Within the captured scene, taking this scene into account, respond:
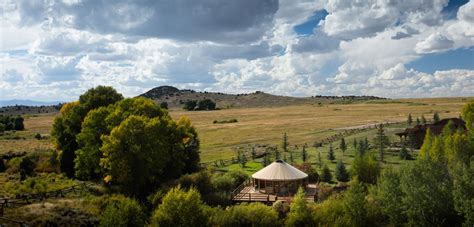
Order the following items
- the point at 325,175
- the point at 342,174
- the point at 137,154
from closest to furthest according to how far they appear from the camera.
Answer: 1. the point at 137,154
2. the point at 342,174
3. the point at 325,175

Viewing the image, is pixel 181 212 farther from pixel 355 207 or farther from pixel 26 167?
pixel 26 167

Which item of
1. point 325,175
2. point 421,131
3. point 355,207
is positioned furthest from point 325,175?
point 421,131

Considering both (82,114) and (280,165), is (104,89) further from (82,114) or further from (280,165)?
(280,165)

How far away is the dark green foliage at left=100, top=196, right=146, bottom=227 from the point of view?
36469 millimetres

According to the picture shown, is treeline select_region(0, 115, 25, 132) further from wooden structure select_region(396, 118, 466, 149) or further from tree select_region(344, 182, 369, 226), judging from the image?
tree select_region(344, 182, 369, 226)

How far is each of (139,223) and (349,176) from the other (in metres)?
25.8

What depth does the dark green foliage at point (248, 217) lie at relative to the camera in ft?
126

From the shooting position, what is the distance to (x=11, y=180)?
5681cm

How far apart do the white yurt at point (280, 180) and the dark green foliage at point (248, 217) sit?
9019 mm

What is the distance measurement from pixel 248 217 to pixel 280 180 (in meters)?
10.3

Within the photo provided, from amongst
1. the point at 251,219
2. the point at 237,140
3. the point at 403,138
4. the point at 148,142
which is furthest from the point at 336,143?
the point at 251,219

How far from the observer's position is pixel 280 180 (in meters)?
47.9

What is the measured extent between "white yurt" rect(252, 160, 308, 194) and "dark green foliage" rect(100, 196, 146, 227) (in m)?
13.6

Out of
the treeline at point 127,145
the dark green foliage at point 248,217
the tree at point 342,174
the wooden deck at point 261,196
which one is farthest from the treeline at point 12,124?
the dark green foliage at point 248,217
